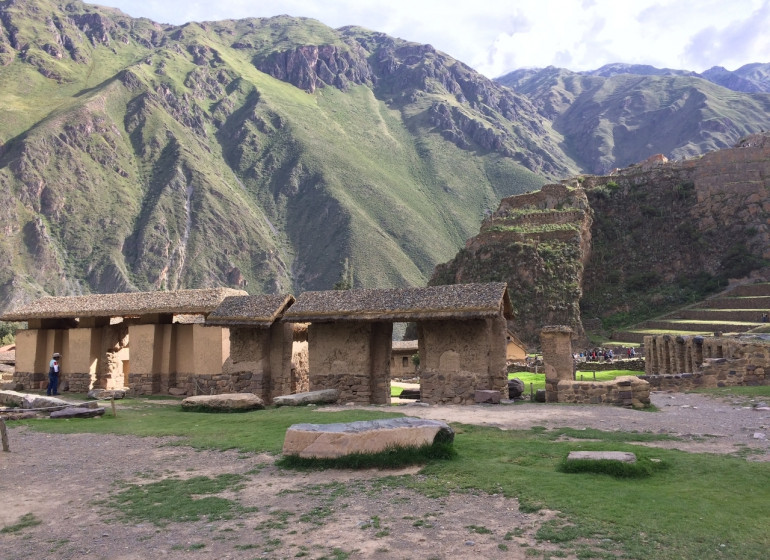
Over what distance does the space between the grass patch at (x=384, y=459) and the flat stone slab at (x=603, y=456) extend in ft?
5.89

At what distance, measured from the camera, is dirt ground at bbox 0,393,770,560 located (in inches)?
244

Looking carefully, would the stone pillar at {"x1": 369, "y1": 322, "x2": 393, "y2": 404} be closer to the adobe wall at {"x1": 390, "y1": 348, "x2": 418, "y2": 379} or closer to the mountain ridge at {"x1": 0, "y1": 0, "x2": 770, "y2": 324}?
the adobe wall at {"x1": 390, "y1": 348, "x2": 418, "y2": 379}

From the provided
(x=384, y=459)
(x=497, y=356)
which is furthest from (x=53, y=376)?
(x=384, y=459)

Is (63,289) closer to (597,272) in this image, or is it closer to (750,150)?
(597,272)

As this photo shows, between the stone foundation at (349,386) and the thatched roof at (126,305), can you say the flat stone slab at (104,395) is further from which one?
the stone foundation at (349,386)

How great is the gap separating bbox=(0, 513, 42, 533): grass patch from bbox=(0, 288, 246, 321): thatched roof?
46.9ft

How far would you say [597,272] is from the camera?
211 ft

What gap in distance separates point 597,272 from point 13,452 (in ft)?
199

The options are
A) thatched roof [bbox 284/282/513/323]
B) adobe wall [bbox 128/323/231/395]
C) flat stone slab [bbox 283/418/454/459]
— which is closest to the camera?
flat stone slab [bbox 283/418/454/459]

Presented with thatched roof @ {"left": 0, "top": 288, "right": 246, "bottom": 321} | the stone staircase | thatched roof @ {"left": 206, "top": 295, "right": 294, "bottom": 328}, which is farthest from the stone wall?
the stone staircase

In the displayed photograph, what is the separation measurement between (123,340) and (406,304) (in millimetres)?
13691

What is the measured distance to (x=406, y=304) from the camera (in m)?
18.1

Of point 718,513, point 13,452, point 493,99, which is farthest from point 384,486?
point 493,99

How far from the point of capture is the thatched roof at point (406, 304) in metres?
17.2
